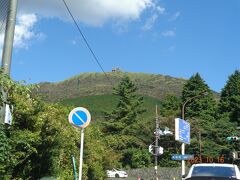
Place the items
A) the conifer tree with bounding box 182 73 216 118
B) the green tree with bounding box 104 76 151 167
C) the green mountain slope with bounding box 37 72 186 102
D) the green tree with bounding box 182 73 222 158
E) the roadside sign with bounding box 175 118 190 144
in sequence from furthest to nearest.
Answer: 1. the green mountain slope with bounding box 37 72 186 102
2. the conifer tree with bounding box 182 73 216 118
3. the green tree with bounding box 104 76 151 167
4. the green tree with bounding box 182 73 222 158
5. the roadside sign with bounding box 175 118 190 144

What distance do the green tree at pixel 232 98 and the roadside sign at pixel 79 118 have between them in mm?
63788

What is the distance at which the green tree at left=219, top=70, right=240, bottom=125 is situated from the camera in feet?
247

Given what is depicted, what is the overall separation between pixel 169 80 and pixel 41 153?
169506mm

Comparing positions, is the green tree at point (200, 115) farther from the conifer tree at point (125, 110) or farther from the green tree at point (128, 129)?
the conifer tree at point (125, 110)

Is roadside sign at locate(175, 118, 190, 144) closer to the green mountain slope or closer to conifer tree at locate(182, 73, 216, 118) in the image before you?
conifer tree at locate(182, 73, 216, 118)

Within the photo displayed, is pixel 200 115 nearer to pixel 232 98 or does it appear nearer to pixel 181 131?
pixel 232 98

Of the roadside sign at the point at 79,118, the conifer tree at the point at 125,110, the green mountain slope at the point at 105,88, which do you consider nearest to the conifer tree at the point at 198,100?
the conifer tree at the point at 125,110

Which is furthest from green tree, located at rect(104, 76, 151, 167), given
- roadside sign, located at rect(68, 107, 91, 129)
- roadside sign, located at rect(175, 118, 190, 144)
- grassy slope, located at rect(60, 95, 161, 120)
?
roadside sign, located at rect(68, 107, 91, 129)

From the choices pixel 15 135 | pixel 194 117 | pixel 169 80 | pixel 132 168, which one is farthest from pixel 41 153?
pixel 169 80

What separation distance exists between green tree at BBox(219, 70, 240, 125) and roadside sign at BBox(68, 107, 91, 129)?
209ft

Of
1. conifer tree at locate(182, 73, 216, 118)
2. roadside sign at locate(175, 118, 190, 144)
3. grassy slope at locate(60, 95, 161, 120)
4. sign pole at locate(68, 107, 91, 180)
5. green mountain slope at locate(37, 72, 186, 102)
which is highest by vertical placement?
green mountain slope at locate(37, 72, 186, 102)

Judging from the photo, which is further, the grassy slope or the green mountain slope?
the green mountain slope

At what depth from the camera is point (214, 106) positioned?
77.6 m

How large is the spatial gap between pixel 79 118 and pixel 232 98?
2667 inches
